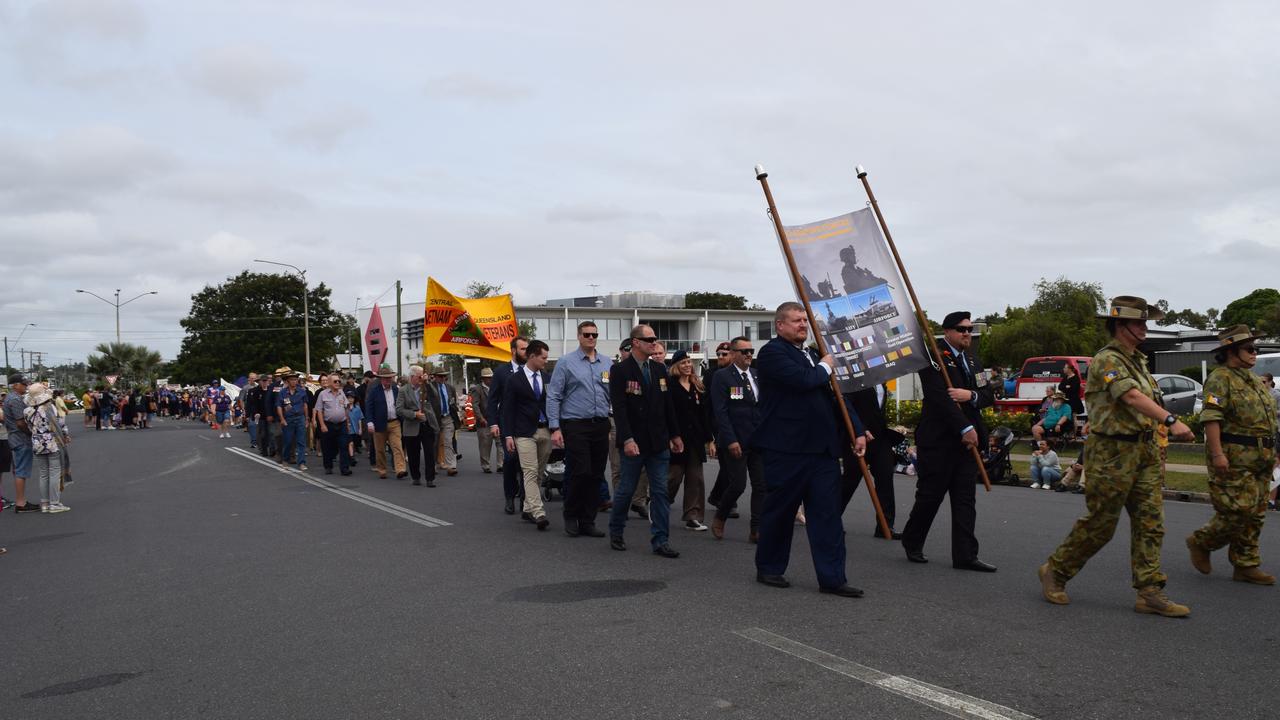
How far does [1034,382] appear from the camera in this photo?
26.9 m

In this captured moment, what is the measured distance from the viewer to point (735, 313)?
78688 mm

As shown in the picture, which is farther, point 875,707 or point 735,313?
point 735,313

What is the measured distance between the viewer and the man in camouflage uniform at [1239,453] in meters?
6.75

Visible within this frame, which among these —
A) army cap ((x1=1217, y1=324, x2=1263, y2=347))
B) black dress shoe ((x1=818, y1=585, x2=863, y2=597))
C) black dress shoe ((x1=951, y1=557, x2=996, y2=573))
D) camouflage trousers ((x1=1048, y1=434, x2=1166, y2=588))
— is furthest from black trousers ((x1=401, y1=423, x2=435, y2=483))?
army cap ((x1=1217, y1=324, x2=1263, y2=347))

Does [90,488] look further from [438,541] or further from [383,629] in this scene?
[383,629]

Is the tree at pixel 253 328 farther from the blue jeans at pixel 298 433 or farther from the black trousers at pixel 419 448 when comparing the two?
the black trousers at pixel 419 448

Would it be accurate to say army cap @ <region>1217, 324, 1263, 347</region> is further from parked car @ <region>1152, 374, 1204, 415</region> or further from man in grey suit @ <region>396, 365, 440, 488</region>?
parked car @ <region>1152, 374, 1204, 415</region>

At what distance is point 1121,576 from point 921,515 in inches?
55.7

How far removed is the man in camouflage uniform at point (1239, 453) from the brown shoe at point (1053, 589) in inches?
57.2

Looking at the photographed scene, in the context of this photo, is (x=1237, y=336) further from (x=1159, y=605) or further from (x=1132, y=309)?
(x=1159, y=605)

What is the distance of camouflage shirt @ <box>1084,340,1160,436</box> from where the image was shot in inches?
232

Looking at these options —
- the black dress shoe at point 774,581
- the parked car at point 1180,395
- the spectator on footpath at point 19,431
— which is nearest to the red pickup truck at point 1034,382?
the parked car at point 1180,395

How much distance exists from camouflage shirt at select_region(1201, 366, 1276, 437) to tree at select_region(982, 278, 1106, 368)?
148 ft

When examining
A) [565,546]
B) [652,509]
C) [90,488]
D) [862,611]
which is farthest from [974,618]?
[90,488]
